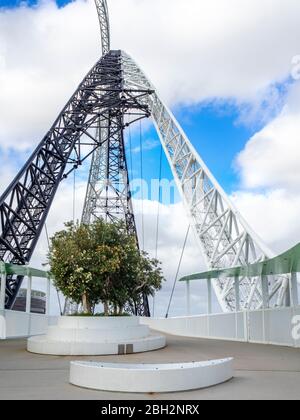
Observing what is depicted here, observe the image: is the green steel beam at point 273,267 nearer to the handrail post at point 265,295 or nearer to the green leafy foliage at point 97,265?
the handrail post at point 265,295

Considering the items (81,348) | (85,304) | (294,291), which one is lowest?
(81,348)

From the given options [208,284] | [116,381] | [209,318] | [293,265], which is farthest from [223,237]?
[116,381]

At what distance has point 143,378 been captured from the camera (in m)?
6.48

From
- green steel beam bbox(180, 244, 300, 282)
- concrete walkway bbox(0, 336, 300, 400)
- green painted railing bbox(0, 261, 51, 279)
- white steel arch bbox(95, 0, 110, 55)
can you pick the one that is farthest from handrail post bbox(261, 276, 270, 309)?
white steel arch bbox(95, 0, 110, 55)

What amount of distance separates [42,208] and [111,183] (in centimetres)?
2135

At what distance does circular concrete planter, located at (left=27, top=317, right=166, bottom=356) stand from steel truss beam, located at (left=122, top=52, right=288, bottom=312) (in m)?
6.48

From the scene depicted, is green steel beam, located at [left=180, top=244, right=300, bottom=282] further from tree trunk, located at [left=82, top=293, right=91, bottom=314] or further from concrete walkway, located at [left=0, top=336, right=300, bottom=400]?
tree trunk, located at [left=82, top=293, right=91, bottom=314]

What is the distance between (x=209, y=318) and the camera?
21766mm

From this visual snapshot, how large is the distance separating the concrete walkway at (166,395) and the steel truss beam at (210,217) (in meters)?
7.56

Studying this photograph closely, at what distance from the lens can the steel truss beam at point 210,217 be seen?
2080 centimetres

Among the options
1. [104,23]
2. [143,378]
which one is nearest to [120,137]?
[104,23]

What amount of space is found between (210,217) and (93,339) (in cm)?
1425

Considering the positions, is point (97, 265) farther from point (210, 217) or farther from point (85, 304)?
point (210, 217)
